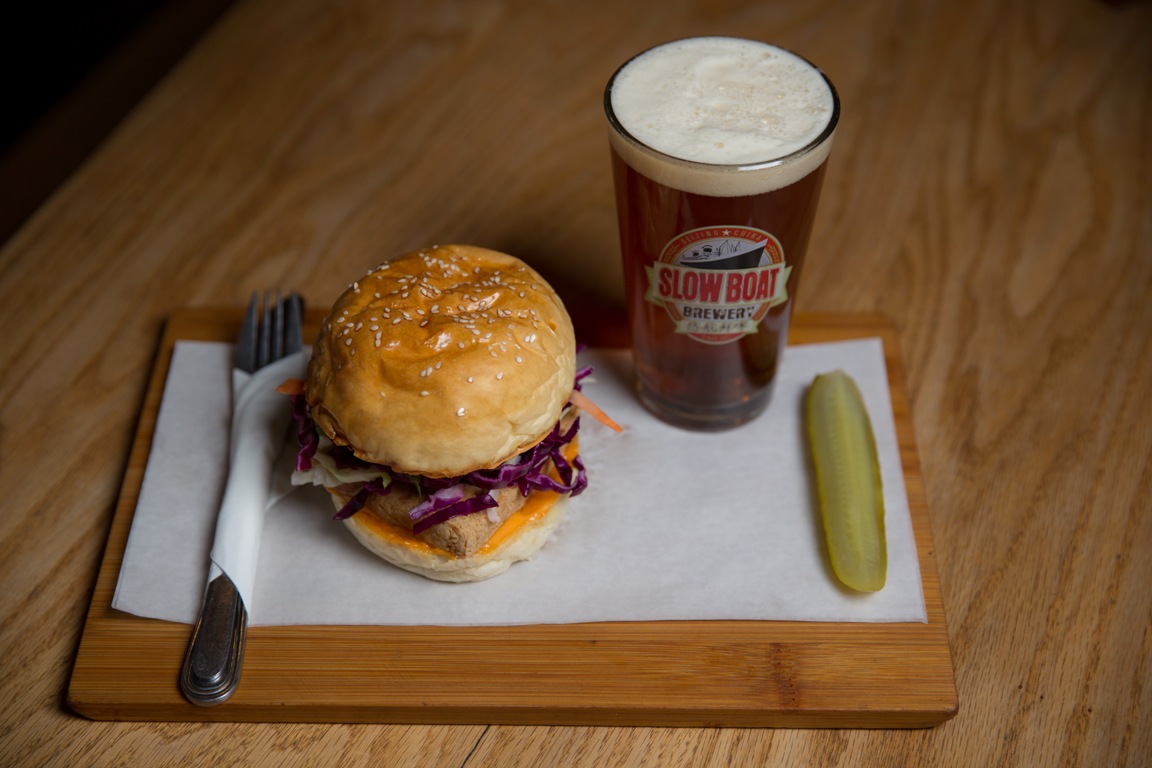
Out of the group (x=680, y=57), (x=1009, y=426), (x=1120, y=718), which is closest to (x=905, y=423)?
(x=1009, y=426)

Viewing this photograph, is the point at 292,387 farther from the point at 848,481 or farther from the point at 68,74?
the point at 68,74

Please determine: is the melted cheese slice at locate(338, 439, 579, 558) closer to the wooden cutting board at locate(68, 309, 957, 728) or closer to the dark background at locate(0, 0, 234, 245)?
the wooden cutting board at locate(68, 309, 957, 728)

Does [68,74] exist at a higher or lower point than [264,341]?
higher

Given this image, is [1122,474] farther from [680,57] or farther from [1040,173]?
[680,57]

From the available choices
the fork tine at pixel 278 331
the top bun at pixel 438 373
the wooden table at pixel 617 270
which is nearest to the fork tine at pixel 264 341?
the fork tine at pixel 278 331

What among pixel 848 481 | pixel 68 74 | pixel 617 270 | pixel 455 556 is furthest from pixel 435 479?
pixel 68 74

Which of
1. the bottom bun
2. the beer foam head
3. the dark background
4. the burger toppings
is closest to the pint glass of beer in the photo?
the beer foam head

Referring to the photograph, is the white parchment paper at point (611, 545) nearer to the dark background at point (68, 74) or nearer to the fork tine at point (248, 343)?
the fork tine at point (248, 343)
